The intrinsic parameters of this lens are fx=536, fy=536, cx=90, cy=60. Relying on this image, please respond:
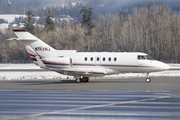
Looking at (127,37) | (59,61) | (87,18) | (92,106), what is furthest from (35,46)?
(87,18)

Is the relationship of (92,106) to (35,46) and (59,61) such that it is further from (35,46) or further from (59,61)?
(35,46)

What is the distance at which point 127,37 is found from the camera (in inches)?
4311

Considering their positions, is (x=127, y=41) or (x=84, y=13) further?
(x=84, y=13)

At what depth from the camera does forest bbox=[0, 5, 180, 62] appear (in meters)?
106

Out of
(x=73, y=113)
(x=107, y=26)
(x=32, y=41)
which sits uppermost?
(x=107, y=26)

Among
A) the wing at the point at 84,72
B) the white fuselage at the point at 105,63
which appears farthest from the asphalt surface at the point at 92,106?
the wing at the point at 84,72

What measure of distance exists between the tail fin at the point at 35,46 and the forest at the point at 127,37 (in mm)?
62927

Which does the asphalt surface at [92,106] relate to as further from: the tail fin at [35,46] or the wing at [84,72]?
the tail fin at [35,46]

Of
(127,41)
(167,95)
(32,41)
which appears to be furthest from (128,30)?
(167,95)

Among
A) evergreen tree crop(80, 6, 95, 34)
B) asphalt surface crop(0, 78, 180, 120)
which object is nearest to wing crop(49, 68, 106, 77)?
asphalt surface crop(0, 78, 180, 120)

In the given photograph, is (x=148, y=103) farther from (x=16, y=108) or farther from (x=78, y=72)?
(x=78, y=72)

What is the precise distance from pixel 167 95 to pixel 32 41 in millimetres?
15614

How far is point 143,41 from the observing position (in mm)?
108500

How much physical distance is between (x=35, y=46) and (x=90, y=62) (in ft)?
14.1
